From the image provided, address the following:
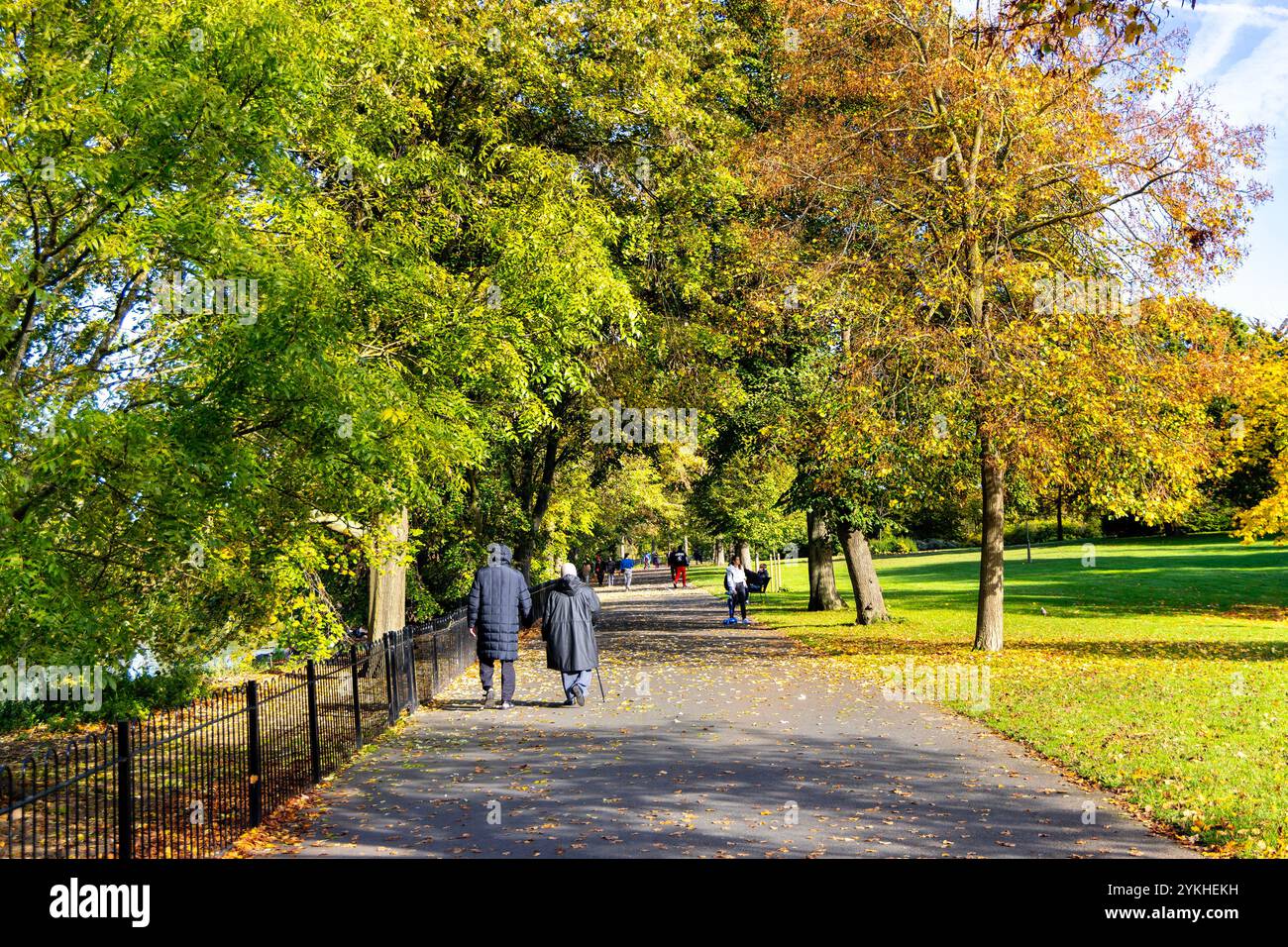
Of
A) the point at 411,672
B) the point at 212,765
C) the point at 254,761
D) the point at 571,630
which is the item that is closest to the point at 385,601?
the point at 411,672

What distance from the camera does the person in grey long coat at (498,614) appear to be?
14.5m

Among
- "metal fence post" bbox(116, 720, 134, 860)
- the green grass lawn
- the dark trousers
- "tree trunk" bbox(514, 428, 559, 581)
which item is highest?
"tree trunk" bbox(514, 428, 559, 581)

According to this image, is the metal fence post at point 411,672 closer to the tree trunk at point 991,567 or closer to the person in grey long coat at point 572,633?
the person in grey long coat at point 572,633

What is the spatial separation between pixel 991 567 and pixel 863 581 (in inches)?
323

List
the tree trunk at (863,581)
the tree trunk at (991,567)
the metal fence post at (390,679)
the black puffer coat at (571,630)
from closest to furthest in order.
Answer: the metal fence post at (390,679) → the black puffer coat at (571,630) → the tree trunk at (991,567) → the tree trunk at (863,581)

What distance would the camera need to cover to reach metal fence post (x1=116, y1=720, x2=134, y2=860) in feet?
21.2

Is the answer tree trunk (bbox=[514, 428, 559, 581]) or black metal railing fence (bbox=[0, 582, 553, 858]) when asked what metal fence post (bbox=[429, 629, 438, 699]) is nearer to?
black metal railing fence (bbox=[0, 582, 553, 858])

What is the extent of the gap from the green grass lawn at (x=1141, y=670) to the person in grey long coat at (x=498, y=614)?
5.65 meters

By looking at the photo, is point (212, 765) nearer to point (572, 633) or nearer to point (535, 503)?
point (572, 633)

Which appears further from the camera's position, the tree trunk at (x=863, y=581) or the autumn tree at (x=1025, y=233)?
the tree trunk at (x=863, y=581)

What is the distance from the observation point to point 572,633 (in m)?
14.4

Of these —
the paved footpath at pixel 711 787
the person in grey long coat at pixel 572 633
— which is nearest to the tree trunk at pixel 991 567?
the paved footpath at pixel 711 787

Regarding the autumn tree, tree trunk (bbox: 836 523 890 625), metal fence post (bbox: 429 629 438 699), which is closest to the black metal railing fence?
metal fence post (bbox: 429 629 438 699)

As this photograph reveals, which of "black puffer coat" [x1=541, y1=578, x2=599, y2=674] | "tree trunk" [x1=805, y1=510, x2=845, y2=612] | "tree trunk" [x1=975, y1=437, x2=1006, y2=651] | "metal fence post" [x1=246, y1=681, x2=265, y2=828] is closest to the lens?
"metal fence post" [x1=246, y1=681, x2=265, y2=828]
